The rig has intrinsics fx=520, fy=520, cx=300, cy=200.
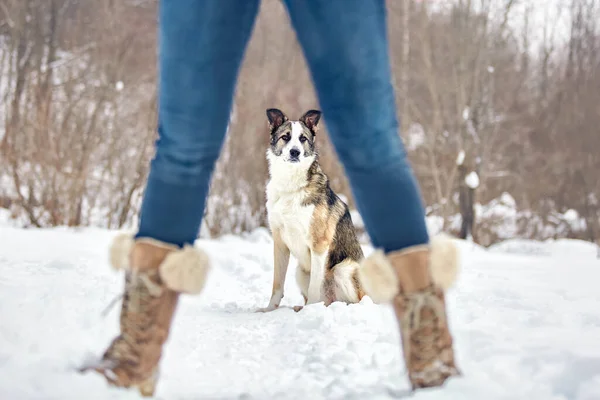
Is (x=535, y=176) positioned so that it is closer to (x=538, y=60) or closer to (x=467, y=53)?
(x=538, y=60)

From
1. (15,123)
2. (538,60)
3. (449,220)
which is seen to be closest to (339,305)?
(15,123)

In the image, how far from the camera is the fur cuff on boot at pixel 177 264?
1.19m

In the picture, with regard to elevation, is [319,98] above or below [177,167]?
above

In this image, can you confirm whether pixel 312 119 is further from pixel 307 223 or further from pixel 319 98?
pixel 319 98

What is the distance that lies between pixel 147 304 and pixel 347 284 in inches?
82.2

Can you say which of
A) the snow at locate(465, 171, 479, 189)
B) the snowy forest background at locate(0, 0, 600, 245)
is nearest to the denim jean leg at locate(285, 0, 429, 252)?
the snowy forest background at locate(0, 0, 600, 245)

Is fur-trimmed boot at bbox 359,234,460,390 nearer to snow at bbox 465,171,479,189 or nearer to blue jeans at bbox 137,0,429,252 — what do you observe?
blue jeans at bbox 137,0,429,252

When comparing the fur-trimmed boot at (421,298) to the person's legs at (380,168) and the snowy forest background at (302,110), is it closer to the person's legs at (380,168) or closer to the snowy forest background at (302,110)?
the person's legs at (380,168)

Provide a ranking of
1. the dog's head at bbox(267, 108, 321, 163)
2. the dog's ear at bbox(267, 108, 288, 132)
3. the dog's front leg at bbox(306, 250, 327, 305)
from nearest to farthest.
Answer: the dog's front leg at bbox(306, 250, 327, 305), the dog's head at bbox(267, 108, 321, 163), the dog's ear at bbox(267, 108, 288, 132)

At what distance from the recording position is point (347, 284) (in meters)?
3.14

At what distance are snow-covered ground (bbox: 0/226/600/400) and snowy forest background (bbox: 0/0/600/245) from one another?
4.13 metres

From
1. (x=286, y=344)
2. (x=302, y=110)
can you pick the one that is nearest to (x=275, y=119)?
(x=286, y=344)

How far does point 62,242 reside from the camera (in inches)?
172

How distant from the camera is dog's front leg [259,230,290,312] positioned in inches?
124
